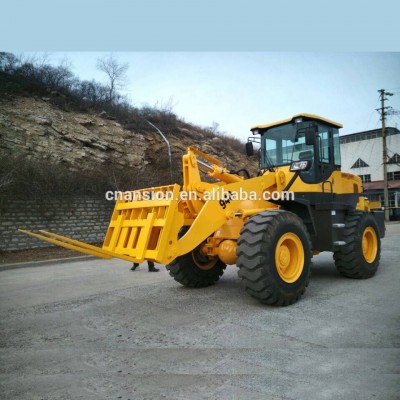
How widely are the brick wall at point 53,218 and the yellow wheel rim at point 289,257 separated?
10.1m

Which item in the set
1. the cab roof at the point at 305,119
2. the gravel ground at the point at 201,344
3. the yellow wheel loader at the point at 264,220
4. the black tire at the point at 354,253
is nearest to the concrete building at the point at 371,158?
the yellow wheel loader at the point at 264,220

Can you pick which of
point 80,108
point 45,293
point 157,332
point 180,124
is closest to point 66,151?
point 80,108

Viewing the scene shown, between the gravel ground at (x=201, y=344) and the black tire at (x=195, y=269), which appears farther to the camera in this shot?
the black tire at (x=195, y=269)

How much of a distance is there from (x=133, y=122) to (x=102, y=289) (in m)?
16.5

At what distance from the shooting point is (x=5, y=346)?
3477mm

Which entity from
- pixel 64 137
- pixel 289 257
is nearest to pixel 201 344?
pixel 289 257

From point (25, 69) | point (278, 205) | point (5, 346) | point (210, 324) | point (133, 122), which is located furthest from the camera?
point (133, 122)

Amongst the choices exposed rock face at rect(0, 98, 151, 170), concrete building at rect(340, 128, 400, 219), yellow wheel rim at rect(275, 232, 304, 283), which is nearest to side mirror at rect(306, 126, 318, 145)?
concrete building at rect(340, 128, 400, 219)

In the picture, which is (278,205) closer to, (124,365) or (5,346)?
(124,365)

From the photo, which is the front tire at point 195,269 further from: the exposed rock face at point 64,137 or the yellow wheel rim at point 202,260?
the exposed rock face at point 64,137

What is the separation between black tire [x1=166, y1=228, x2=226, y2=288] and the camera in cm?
550

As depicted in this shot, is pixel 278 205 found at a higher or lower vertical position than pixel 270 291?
higher

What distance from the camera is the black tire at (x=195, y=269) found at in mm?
5496

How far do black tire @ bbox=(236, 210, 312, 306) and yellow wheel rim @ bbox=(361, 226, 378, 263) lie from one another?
8.06 feet
